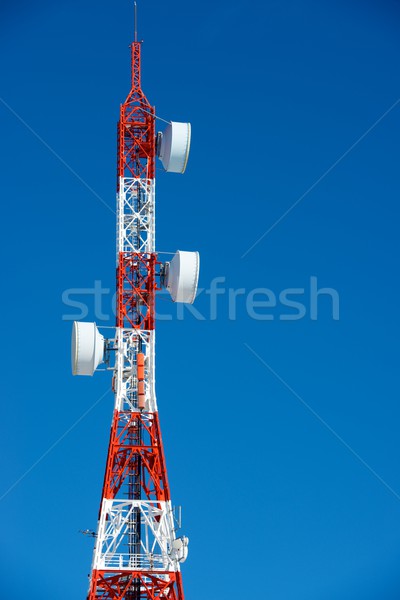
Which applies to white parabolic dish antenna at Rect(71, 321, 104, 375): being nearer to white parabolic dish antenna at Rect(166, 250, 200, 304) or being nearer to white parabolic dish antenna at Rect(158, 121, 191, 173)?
white parabolic dish antenna at Rect(166, 250, 200, 304)

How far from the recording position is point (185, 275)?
2867 inches

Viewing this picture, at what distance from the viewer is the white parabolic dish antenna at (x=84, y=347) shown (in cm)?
7094

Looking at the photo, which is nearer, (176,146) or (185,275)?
(185,275)

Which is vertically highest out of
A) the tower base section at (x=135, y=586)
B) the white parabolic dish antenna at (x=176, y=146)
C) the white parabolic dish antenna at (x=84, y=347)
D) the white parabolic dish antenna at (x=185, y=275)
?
the white parabolic dish antenna at (x=176, y=146)

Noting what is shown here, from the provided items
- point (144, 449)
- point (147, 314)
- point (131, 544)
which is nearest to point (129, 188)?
point (147, 314)

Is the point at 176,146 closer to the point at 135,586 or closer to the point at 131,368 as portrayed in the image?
the point at 131,368

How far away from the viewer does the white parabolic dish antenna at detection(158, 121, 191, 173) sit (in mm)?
76625

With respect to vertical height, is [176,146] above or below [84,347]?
above

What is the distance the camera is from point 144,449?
71438 mm

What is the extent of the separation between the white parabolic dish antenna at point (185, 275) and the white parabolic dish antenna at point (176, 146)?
21.9 feet

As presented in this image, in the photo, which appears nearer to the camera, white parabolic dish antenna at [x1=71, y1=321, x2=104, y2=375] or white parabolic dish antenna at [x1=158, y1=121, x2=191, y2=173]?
white parabolic dish antenna at [x1=71, y1=321, x2=104, y2=375]

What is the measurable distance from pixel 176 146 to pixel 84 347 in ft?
46.3

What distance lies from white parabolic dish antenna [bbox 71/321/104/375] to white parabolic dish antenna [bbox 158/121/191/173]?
11.9 m

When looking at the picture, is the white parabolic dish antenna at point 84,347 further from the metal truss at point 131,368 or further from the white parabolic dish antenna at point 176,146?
the white parabolic dish antenna at point 176,146
